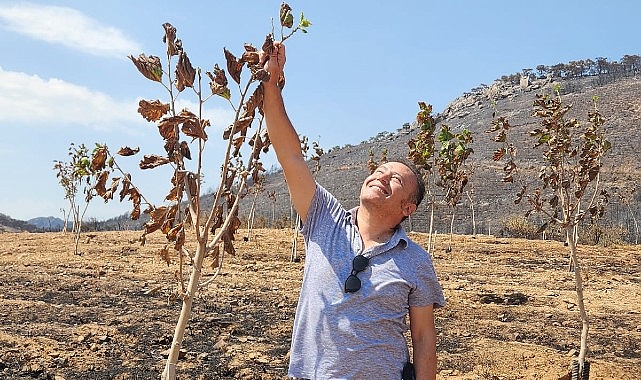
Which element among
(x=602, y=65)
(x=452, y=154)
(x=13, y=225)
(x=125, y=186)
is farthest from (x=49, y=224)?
(x=602, y=65)

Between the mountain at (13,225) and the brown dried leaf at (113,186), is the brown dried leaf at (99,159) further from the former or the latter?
the mountain at (13,225)

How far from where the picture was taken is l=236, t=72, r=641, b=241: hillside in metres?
32.7

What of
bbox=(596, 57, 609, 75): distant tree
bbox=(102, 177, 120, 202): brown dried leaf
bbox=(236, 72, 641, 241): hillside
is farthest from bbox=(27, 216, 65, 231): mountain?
bbox=(596, 57, 609, 75): distant tree

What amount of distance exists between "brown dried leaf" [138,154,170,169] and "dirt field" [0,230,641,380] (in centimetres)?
157

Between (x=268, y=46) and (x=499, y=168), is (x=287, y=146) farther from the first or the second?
(x=499, y=168)

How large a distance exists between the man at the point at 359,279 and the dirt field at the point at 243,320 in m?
2.00

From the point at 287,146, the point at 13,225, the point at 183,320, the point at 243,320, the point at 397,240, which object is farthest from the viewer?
the point at 13,225

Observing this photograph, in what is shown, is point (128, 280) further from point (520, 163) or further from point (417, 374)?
point (520, 163)

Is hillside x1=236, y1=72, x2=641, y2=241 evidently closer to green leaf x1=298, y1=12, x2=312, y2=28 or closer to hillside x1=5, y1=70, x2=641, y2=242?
hillside x1=5, y1=70, x2=641, y2=242

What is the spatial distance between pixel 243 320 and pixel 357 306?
568cm

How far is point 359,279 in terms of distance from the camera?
2.24 metres

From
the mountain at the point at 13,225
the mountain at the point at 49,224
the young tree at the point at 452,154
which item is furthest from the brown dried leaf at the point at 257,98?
the mountain at the point at 13,225

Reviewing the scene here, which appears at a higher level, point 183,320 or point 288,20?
point 288,20

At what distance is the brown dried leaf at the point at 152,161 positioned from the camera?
8.91ft
